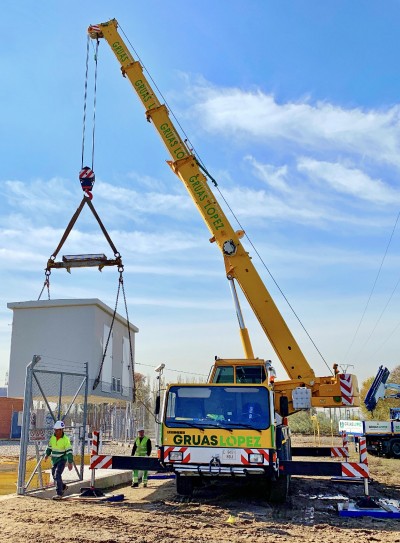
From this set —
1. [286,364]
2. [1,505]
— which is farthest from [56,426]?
[286,364]

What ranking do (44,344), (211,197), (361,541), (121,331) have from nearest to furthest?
1. (361,541)
2. (211,197)
3. (44,344)
4. (121,331)

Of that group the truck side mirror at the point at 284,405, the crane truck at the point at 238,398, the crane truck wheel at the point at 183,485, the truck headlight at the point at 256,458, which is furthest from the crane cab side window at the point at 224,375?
the truck headlight at the point at 256,458

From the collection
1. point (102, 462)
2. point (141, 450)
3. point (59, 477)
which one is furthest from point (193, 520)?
point (141, 450)

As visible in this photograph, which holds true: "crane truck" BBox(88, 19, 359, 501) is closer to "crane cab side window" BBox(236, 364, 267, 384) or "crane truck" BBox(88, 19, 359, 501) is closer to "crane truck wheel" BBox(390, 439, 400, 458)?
"crane cab side window" BBox(236, 364, 267, 384)

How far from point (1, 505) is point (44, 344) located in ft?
30.9

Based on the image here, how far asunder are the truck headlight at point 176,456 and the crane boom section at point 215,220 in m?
4.89

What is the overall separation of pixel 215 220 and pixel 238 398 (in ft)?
20.9

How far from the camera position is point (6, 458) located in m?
21.9

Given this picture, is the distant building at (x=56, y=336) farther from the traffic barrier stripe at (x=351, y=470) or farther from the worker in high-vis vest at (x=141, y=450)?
the traffic barrier stripe at (x=351, y=470)

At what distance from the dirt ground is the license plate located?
2.78 feet

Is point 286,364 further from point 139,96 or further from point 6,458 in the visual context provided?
point 6,458

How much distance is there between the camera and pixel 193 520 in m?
8.60

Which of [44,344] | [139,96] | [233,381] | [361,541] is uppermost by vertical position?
[139,96]

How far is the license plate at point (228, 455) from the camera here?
9383mm
